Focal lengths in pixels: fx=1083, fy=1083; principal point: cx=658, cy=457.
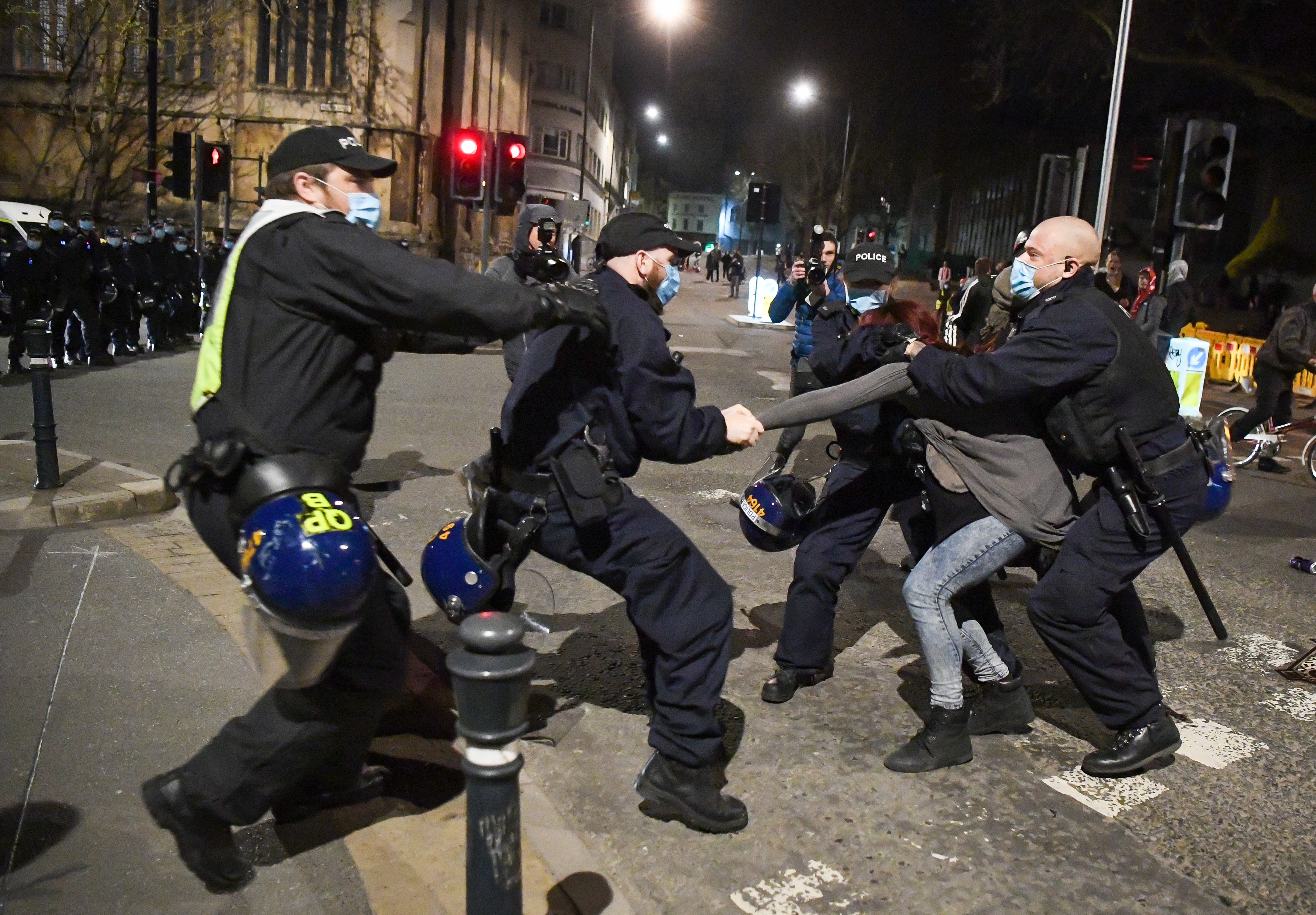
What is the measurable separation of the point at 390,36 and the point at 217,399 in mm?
36243

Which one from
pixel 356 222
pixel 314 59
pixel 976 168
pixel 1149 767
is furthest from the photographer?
pixel 976 168

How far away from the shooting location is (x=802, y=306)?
8.29 meters

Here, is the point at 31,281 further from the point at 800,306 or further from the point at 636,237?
the point at 636,237

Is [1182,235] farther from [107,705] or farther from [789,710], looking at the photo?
[107,705]

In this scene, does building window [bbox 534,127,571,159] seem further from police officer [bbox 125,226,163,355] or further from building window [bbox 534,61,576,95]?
police officer [bbox 125,226,163,355]

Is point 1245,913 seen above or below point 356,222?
below

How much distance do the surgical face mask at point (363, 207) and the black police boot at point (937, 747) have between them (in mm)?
2573

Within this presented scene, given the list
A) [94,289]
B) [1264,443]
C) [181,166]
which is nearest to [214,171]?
[181,166]

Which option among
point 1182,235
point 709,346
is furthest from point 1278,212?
point 1182,235

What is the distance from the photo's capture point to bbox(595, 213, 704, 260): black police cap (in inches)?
137

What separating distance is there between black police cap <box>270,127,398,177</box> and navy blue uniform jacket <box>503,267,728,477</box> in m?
0.70

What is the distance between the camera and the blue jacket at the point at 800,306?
8.23 m

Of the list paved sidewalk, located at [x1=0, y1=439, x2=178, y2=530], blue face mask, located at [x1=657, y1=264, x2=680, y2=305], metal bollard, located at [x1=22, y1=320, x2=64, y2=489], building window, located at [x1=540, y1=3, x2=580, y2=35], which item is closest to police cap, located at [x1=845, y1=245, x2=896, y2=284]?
blue face mask, located at [x1=657, y1=264, x2=680, y2=305]

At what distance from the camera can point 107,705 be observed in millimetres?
4012
